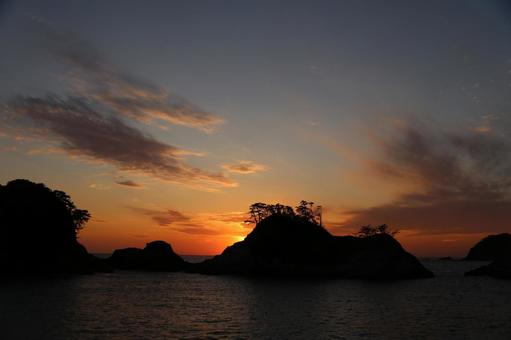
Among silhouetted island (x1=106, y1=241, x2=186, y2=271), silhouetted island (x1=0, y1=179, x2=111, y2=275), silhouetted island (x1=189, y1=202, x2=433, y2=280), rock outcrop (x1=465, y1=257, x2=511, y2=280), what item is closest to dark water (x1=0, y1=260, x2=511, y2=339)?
silhouetted island (x1=0, y1=179, x2=111, y2=275)

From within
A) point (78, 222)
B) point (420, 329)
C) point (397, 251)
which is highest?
point (78, 222)

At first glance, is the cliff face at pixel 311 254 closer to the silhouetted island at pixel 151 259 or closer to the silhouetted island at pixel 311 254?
the silhouetted island at pixel 311 254

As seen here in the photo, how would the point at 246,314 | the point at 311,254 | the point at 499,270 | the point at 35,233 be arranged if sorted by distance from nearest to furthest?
the point at 246,314, the point at 35,233, the point at 311,254, the point at 499,270

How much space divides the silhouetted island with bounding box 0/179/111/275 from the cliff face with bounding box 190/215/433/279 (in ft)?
149

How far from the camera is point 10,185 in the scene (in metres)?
107

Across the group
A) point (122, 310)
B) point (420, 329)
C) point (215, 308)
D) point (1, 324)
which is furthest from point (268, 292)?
point (1, 324)

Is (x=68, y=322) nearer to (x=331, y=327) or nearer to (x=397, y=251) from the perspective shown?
(x=331, y=327)

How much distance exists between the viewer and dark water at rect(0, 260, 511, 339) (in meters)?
38.0

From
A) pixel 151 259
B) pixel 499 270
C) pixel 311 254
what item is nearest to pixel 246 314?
pixel 311 254

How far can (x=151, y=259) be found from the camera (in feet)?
501

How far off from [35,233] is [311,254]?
72774 millimetres

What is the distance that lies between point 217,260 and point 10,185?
203 feet

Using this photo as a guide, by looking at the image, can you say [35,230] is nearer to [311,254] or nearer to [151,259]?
[151,259]

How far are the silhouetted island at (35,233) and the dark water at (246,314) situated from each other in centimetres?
2852
